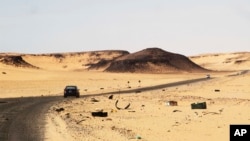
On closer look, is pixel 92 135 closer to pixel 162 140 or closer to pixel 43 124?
pixel 162 140

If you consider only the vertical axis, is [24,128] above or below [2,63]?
below

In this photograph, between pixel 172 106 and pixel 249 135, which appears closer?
pixel 249 135

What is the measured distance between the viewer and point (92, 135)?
22.0m

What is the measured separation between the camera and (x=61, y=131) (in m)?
23.5

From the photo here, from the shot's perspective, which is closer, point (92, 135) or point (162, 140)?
point (162, 140)

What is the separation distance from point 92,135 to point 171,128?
12.6 feet

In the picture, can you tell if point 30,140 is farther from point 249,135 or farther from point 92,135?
point 249,135

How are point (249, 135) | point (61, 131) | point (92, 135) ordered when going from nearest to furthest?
1. point (249, 135)
2. point (92, 135)
3. point (61, 131)

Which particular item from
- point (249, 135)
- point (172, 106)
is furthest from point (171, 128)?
point (172, 106)

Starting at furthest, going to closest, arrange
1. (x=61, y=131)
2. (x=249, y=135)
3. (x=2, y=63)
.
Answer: (x=2, y=63) < (x=61, y=131) < (x=249, y=135)

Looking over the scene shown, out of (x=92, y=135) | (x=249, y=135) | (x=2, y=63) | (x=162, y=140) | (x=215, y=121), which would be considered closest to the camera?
(x=249, y=135)

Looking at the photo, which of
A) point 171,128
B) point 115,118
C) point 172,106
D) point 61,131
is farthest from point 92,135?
point 172,106

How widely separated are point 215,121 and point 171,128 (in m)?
3.10

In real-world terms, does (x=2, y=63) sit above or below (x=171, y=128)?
above
